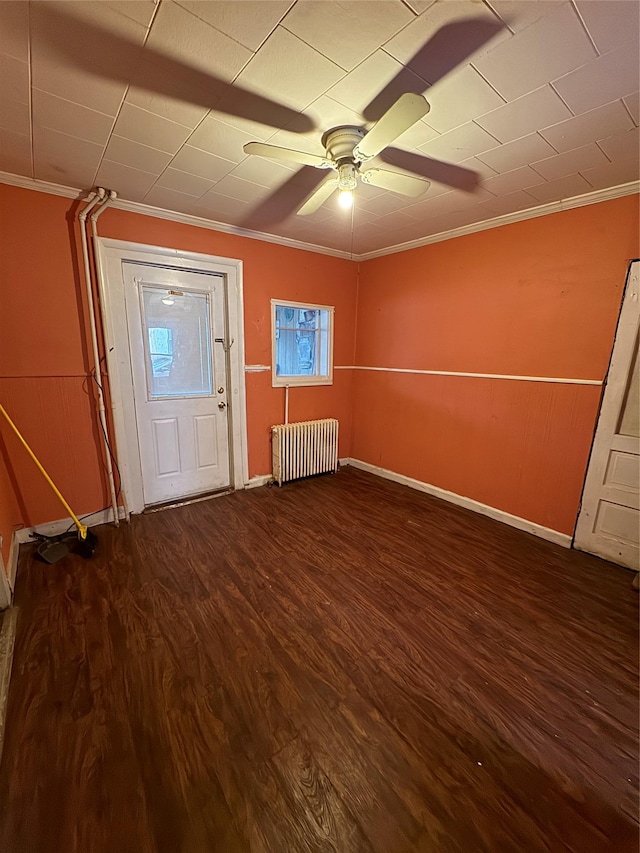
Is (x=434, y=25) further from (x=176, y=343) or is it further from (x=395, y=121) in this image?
(x=176, y=343)

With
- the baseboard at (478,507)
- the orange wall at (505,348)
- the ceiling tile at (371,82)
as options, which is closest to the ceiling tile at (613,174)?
the orange wall at (505,348)

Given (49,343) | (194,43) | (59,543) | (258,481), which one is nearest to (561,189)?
(194,43)

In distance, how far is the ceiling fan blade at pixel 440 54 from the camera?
1.17 metres

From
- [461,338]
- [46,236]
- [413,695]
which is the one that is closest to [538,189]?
[461,338]

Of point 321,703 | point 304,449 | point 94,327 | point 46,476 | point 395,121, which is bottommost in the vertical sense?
point 321,703

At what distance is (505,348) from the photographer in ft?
9.71

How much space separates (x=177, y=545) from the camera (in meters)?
2.64

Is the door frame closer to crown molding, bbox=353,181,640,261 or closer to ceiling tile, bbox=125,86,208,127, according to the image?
ceiling tile, bbox=125,86,208,127

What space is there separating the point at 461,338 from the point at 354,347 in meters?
1.48

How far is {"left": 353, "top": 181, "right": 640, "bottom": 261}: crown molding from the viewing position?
226 centimetres

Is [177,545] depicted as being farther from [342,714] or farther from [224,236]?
[224,236]

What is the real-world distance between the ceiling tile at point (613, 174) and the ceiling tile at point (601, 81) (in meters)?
0.71

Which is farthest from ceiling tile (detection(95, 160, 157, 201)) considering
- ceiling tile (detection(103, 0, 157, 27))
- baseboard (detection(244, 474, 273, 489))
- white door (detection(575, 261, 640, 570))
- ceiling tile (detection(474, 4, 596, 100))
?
white door (detection(575, 261, 640, 570))

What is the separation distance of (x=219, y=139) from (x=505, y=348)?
8.48 ft
